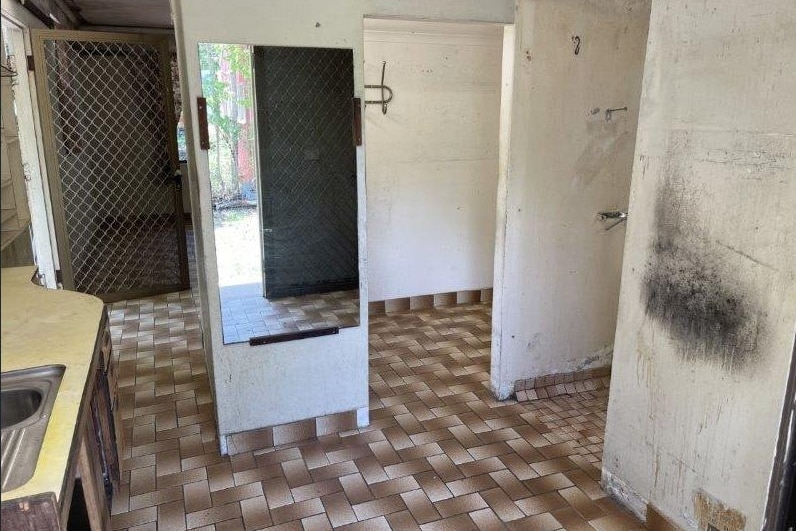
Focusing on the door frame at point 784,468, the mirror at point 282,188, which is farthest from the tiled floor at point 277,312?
the door frame at point 784,468

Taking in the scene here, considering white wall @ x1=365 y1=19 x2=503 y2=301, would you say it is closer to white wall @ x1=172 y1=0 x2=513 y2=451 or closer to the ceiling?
white wall @ x1=172 y1=0 x2=513 y2=451

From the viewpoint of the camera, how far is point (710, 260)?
1.89 m

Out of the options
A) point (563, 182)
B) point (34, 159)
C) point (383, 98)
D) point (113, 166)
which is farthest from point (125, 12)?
point (563, 182)

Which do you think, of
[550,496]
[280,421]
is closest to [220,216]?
[280,421]

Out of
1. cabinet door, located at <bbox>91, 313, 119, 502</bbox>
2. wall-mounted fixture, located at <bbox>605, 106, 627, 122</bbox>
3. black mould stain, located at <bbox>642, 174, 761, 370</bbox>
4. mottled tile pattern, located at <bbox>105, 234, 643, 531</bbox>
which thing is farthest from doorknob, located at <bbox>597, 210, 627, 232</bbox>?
cabinet door, located at <bbox>91, 313, 119, 502</bbox>

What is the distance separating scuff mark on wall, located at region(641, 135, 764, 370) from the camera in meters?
1.81

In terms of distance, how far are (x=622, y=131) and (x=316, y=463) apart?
2.27 m

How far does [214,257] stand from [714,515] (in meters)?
2.09

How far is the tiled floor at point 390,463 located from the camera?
231 centimetres

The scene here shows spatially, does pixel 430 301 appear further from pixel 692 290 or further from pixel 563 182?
pixel 692 290

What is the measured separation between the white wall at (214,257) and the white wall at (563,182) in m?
0.35

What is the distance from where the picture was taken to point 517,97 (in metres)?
2.86

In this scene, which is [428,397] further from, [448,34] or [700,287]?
[448,34]

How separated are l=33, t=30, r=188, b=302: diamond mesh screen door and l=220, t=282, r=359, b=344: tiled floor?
2536mm
